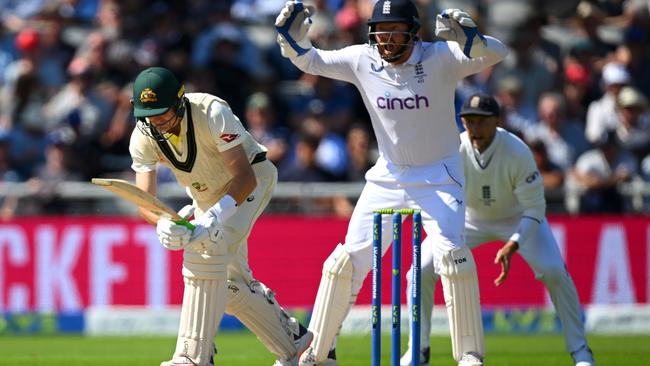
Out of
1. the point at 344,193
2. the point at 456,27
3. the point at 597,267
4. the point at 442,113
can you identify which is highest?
the point at 456,27

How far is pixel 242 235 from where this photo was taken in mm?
6203

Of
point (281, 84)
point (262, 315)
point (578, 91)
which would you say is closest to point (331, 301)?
point (262, 315)

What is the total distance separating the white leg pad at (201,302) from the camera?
5.96 m

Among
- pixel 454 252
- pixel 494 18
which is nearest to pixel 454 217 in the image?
pixel 454 252

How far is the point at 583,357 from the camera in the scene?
728cm

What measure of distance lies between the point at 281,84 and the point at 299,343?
653 cm

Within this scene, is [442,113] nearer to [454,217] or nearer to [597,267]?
[454,217]

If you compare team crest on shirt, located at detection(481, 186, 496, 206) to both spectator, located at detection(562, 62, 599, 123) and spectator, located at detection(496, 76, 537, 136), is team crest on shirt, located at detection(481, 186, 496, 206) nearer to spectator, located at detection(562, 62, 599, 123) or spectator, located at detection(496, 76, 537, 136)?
spectator, located at detection(496, 76, 537, 136)

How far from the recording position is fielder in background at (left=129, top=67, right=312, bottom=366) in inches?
229

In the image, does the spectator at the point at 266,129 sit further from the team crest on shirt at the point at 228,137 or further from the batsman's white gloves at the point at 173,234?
the batsman's white gloves at the point at 173,234

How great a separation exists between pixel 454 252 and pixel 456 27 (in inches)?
45.0

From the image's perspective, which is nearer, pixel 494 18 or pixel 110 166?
pixel 110 166

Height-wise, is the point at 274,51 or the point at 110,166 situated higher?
the point at 274,51

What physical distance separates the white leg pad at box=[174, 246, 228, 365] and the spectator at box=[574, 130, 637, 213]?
5.74 meters
